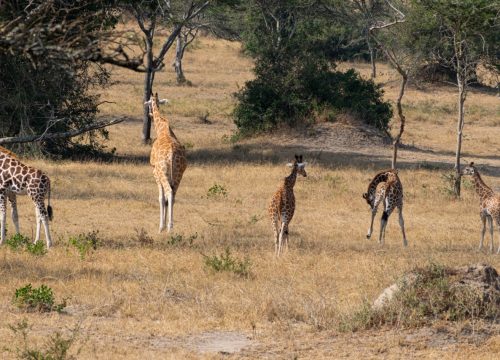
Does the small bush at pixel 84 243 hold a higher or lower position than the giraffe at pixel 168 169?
lower

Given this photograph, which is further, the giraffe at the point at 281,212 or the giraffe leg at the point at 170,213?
the giraffe leg at the point at 170,213

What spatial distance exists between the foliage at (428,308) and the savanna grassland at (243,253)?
13 cm

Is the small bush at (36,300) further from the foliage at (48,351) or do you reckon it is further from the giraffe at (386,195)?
the giraffe at (386,195)

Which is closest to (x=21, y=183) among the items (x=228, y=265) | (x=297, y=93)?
(x=228, y=265)

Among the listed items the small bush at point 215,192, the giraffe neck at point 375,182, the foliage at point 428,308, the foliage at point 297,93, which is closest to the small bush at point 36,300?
the foliage at point 428,308

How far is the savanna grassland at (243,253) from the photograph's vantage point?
10555 mm

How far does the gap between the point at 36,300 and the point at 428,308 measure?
4.58m

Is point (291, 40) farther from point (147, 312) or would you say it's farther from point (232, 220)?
point (147, 312)

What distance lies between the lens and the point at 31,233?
18078 millimetres

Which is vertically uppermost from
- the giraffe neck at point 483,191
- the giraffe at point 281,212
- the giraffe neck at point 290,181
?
the giraffe neck at point 290,181

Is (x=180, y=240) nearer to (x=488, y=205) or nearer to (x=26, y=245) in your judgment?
(x=26, y=245)

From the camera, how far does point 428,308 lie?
1091 centimetres

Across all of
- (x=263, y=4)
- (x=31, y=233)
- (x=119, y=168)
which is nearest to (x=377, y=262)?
(x=31, y=233)

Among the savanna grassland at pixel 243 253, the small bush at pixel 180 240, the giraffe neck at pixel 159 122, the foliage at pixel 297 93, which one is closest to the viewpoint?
the savanna grassland at pixel 243 253
